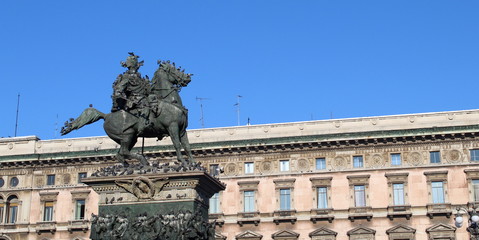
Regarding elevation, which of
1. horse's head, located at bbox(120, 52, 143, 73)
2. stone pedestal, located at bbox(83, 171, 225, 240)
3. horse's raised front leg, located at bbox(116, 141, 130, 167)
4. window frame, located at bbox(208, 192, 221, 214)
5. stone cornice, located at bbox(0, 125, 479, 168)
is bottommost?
stone pedestal, located at bbox(83, 171, 225, 240)

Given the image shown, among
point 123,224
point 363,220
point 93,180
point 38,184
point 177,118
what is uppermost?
point 38,184

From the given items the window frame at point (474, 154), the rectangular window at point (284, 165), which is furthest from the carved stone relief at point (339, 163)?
the window frame at point (474, 154)

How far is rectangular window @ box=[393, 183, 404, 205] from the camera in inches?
2115

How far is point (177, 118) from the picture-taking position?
17016mm

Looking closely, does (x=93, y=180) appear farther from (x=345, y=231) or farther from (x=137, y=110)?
(x=345, y=231)

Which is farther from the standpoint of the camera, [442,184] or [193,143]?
[193,143]

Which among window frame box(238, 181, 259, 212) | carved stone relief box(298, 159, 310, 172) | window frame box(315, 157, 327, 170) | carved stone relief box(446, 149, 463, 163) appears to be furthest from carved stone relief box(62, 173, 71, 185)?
carved stone relief box(446, 149, 463, 163)

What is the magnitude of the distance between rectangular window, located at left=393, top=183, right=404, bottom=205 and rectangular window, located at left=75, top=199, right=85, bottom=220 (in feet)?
78.4

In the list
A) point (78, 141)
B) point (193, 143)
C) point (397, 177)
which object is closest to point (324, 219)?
point (397, 177)

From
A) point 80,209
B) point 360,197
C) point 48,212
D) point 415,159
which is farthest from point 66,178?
point 415,159

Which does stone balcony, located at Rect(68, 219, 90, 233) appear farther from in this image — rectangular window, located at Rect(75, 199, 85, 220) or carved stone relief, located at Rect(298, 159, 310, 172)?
carved stone relief, located at Rect(298, 159, 310, 172)

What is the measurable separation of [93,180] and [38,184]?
152 ft

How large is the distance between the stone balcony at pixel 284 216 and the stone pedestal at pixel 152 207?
127 ft

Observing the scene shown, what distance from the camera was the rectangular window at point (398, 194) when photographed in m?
53.7
